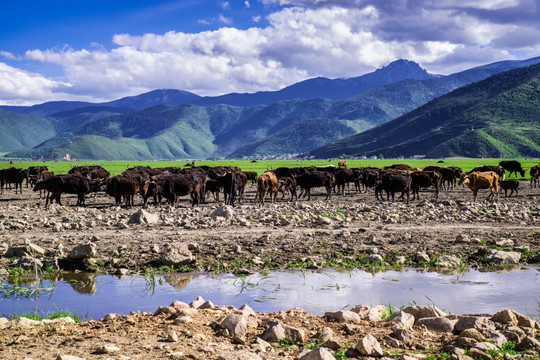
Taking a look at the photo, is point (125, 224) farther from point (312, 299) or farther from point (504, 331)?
point (504, 331)

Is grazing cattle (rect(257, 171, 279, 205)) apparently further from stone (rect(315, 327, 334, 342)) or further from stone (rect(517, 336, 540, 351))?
stone (rect(517, 336, 540, 351))

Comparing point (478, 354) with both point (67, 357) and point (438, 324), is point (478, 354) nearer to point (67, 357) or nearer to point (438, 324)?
point (438, 324)

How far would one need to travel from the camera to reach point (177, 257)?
11188 millimetres

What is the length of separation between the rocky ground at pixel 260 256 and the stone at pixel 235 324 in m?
0.03

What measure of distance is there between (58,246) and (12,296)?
303cm

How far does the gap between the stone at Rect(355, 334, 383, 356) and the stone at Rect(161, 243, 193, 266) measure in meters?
6.28

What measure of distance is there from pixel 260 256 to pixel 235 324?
18.9 feet

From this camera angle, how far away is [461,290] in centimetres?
962

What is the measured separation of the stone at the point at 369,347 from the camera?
5454 mm

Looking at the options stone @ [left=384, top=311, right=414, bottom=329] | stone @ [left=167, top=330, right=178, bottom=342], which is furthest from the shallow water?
stone @ [left=167, top=330, right=178, bottom=342]

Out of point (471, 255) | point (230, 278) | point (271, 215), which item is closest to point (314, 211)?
point (271, 215)

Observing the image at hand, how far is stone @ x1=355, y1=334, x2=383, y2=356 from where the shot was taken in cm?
545

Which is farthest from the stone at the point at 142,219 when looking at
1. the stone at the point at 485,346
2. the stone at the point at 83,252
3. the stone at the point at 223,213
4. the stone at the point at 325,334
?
the stone at the point at 485,346

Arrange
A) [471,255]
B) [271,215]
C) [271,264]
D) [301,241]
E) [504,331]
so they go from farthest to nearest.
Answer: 1. [271,215]
2. [301,241]
3. [471,255]
4. [271,264]
5. [504,331]
